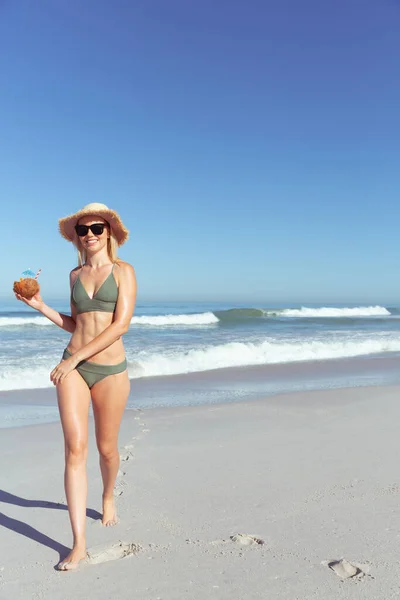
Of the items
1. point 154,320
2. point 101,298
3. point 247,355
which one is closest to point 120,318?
point 101,298

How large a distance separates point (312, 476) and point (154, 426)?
262 centimetres

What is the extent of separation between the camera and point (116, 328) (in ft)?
10.8

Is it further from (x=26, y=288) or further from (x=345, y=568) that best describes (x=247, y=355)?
(x=345, y=568)

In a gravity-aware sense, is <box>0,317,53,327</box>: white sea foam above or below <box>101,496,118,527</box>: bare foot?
above

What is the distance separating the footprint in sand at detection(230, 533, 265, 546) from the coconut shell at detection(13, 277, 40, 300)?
213cm

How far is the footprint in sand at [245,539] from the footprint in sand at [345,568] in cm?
46

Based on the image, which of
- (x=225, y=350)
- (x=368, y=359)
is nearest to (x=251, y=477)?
(x=225, y=350)

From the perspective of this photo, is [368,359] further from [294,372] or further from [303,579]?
[303,579]

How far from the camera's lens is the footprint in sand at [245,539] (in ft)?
10.5

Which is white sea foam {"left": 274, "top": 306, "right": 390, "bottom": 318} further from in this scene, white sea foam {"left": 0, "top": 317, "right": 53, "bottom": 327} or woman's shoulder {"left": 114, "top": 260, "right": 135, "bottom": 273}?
woman's shoulder {"left": 114, "top": 260, "right": 135, "bottom": 273}

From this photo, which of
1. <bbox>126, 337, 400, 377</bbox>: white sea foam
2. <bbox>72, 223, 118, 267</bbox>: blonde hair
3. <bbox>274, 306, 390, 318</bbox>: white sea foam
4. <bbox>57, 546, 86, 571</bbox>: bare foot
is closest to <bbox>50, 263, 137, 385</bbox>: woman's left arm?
<bbox>72, 223, 118, 267</bbox>: blonde hair

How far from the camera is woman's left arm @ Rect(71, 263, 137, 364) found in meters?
3.21

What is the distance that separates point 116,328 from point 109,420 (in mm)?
668

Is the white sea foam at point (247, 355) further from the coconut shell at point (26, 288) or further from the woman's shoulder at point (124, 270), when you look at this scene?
the woman's shoulder at point (124, 270)
